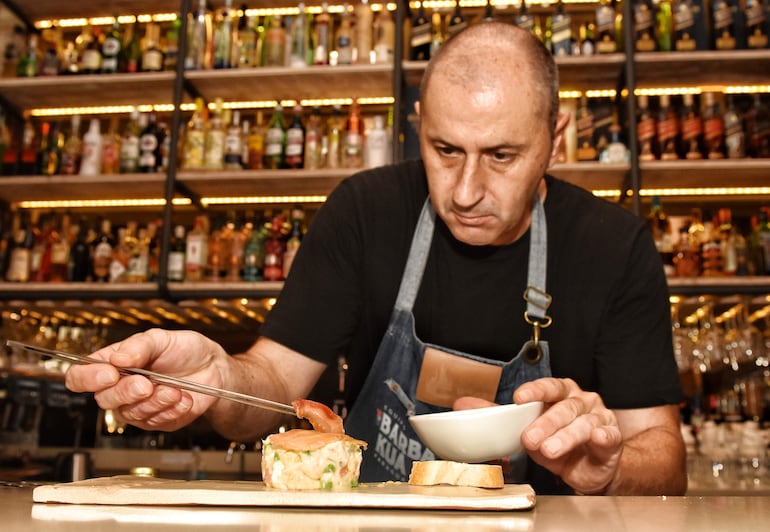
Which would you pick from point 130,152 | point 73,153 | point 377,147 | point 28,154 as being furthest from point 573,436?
point 28,154

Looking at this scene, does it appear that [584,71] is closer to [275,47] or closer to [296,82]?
[296,82]

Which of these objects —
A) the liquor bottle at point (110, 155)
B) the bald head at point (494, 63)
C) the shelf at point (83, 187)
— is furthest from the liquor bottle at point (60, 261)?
the bald head at point (494, 63)

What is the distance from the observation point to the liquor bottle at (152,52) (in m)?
3.47

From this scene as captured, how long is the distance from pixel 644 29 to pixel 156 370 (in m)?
2.72

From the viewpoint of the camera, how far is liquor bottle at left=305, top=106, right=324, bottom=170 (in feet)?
10.8

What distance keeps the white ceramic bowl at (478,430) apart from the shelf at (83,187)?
258 cm

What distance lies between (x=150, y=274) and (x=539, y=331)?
2260mm

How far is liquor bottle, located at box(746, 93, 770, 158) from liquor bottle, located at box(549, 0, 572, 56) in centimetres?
78

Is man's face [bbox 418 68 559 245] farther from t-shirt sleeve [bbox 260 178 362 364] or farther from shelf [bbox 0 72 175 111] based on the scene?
shelf [bbox 0 72 175 111]

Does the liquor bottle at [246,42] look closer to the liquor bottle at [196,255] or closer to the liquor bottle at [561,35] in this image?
the liquor bottle at [196,255]

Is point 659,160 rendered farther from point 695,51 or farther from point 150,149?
point 150,149

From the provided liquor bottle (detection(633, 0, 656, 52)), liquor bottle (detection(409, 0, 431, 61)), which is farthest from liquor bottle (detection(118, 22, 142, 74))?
liquor bottle (detection(633, 0, 656, 52))

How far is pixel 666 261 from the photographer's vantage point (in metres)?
3.06

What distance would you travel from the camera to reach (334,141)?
3.34m
